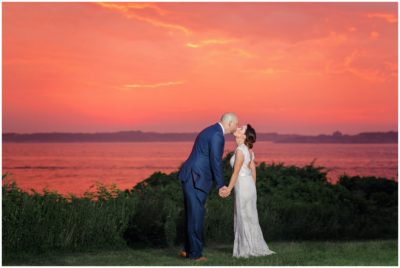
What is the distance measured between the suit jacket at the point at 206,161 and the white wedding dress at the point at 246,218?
58 centimetres

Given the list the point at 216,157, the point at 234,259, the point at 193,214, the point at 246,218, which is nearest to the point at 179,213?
the point at 246,218

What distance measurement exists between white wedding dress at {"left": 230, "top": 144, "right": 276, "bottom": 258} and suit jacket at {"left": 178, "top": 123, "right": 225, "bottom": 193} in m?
0.58

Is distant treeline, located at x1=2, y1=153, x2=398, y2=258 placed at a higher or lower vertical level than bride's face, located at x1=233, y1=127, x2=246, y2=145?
lower

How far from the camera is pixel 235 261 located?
10234 millimetres

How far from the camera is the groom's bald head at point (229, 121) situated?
10258 millimetres

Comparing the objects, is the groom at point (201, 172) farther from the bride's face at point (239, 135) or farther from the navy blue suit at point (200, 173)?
the bride's face at point (239, 135)

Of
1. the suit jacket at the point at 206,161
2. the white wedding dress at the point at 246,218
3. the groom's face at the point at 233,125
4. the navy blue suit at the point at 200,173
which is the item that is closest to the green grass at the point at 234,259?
the white wedding dress at the point at 246,218

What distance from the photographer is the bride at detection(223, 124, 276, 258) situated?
1060 cm

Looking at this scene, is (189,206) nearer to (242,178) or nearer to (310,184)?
(242,178)

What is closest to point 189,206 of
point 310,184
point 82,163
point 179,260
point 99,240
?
point 179,260

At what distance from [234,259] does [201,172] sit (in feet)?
4.79

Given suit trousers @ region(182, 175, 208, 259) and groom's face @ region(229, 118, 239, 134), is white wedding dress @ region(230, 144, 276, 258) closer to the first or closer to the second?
groom's face @ region(229, 118, 239, 134)

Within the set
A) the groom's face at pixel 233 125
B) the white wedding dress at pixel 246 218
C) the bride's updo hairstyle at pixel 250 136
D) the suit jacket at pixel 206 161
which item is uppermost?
the groom's face at pixel 233 125

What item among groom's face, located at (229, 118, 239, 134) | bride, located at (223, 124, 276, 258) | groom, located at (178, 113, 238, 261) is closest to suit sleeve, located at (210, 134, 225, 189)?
groom, located at (178, 113, 238, 261)
